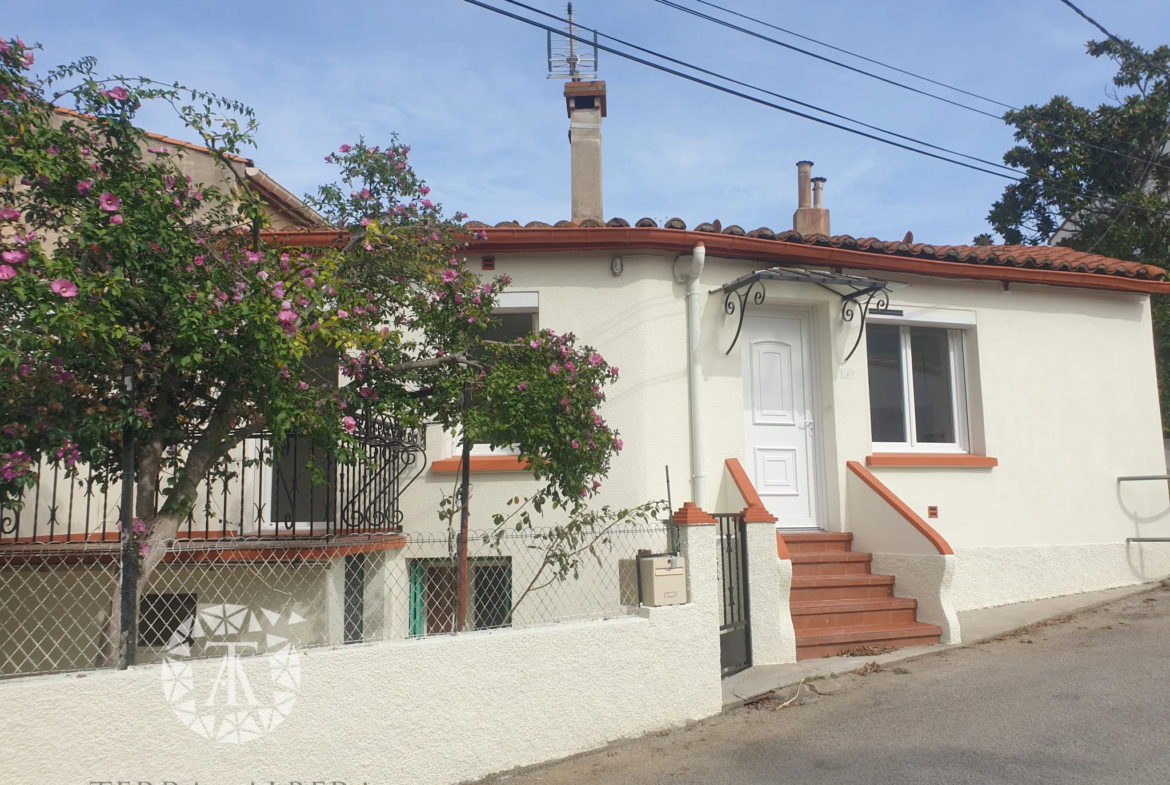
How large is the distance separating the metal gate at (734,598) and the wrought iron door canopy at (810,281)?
6.76 feet

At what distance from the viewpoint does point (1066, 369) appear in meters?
9.30

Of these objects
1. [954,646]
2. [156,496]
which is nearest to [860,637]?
[954,646]

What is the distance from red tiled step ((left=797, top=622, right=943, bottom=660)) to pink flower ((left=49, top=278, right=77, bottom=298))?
5376 millimetres

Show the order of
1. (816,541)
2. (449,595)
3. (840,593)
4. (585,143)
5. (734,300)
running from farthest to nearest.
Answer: (585,143) < (734,300) < (816,541) < (840,593) < (449,595)

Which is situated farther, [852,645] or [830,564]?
[830,564]

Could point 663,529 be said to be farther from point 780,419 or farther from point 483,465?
point 780,419

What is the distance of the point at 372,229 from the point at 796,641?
170 inches

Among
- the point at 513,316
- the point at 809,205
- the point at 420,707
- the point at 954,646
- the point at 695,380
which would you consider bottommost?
the point at 954,646

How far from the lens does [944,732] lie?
5.06m

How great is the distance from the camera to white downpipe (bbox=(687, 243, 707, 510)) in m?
7.67

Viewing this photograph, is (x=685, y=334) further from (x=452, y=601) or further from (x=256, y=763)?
(x=256, y=763)

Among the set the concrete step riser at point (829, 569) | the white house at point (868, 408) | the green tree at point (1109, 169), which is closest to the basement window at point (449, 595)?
the white house at point (868, 408)

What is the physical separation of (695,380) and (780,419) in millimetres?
1147

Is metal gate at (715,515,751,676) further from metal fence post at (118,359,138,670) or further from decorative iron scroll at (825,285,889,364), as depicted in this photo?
metal fence post at (118,359,138,670)
